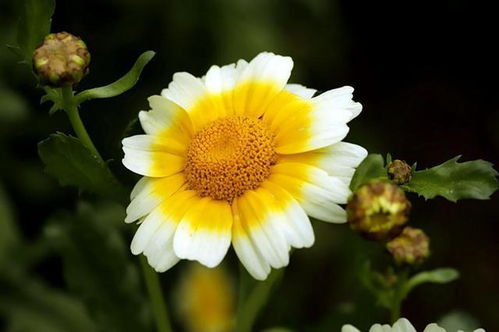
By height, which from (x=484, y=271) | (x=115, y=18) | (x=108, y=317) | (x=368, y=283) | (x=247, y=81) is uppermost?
(x=247, y=81)

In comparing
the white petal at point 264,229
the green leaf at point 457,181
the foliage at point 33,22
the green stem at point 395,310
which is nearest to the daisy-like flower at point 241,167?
the white petal at point 264,229

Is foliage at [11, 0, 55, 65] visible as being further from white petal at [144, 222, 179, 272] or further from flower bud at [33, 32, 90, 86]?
white petal at [144, 222, 179, 272]

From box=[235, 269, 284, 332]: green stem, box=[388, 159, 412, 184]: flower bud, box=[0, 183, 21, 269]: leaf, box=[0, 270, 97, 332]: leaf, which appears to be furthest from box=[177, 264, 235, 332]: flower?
box=[388, 159, 412, 184]: flower bud

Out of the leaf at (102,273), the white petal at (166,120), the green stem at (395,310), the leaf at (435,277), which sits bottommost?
the leaf at (102,273)

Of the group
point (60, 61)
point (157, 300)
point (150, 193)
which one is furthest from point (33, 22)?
point (157, 300)

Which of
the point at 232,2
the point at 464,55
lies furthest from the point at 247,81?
the point at 464,55

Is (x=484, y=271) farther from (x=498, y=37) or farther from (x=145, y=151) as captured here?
(x=145, y=151)

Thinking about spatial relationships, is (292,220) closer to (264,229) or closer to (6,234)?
(264,229)

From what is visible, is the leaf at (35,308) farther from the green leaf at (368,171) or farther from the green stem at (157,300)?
the green leaf at (368,171)
